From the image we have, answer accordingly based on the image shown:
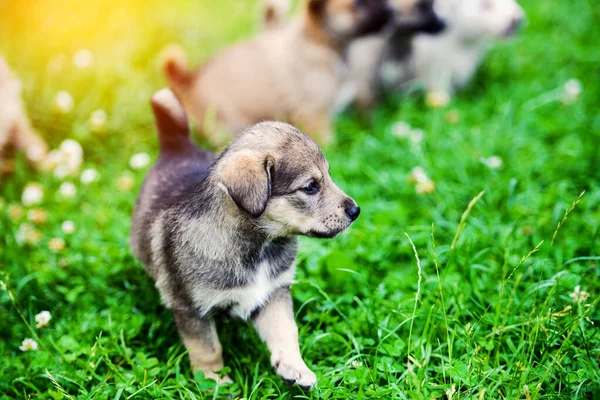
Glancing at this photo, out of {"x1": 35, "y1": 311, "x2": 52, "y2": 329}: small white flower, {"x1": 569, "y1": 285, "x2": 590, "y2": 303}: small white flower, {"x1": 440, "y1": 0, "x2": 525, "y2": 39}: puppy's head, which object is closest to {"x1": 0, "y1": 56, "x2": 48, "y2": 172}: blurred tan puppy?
{"x1": 35, "y1": 311, "x2": 52, "y2": 329}: small white flower

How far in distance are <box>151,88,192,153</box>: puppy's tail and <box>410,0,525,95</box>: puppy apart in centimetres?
261

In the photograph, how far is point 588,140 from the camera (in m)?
4.16

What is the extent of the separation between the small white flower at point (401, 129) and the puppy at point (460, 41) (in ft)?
1.95

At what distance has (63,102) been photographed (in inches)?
175

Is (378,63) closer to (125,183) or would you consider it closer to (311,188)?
(125,183)

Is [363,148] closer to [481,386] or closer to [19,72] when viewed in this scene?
[481,386]

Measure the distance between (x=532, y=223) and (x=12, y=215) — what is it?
323 cm

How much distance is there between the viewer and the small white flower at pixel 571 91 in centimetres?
462

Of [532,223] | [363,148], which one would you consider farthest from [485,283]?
[363,148]

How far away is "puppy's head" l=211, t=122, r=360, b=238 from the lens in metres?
2.32

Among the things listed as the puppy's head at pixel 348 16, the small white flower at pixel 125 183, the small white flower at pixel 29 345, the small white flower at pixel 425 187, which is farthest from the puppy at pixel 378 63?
the small white flower at pixel 29 345

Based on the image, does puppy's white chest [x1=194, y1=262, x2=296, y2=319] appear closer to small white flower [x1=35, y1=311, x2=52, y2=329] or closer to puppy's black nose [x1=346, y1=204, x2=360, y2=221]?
puppy's black nose [x1=346, y1=204, x2=360, y2=221]

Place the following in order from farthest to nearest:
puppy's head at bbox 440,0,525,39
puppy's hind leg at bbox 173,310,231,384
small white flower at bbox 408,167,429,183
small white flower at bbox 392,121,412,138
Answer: puppy's head at bbox 440,0,525,39 < small white flower at bbox 392,121,412,138 < small white flower at bbox 408,167,429,183 < puppy's hind leg at bbox 173,310,231,384

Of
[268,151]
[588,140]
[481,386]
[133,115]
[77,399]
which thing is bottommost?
[588,140]
